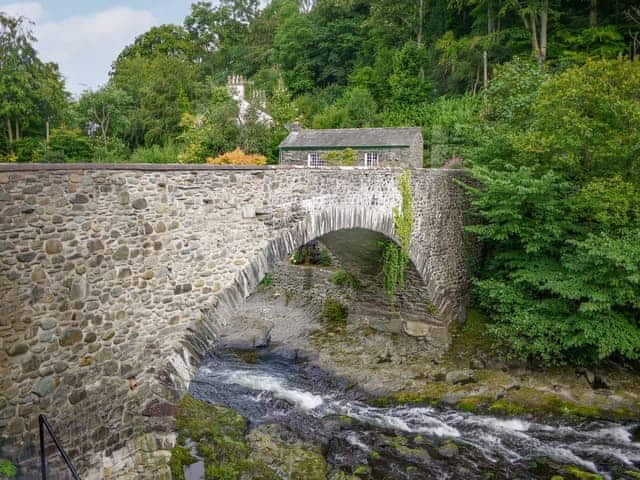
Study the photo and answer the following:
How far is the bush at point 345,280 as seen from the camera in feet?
52.9

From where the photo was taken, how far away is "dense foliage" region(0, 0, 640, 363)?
11172 mm

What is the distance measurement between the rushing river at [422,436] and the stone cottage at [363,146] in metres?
11.5

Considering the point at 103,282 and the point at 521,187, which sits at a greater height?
the point at 521,187

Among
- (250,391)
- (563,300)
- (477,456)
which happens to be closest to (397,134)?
(563,300)

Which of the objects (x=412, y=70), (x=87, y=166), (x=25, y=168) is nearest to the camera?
(x=25, y=168)

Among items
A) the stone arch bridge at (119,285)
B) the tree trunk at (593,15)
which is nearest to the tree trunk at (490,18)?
the tree trunk at (593,15)

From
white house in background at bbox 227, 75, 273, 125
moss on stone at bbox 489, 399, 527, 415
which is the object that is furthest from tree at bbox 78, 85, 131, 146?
moss on stone at bbox 489, 399, 527, 415

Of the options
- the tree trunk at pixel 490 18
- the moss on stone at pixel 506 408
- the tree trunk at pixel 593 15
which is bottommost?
the moss on stone at pixel 506 408

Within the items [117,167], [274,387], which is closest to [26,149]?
[274,387]

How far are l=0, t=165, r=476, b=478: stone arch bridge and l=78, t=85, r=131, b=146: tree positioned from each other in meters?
23.8

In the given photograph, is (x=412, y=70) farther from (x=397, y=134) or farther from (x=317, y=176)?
(x=317, y=176)

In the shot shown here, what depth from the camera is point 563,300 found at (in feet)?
38.4

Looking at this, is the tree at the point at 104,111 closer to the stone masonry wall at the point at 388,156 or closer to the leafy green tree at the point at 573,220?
the stone masonry wall at the point at 388,156

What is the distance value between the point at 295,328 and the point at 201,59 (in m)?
37.1
